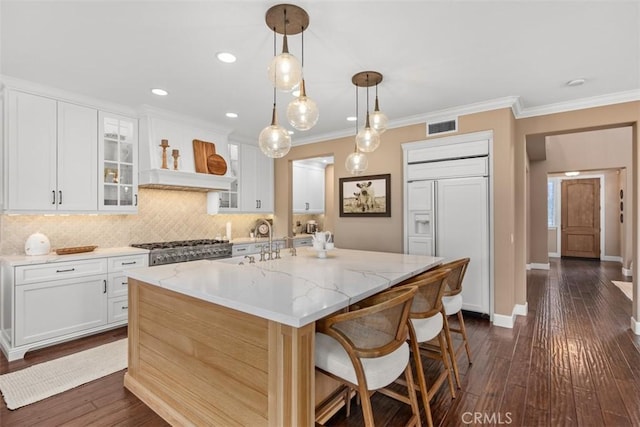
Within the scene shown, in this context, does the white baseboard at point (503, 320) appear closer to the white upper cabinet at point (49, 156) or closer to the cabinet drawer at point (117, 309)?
the cabinet drawer at point (117, 309)

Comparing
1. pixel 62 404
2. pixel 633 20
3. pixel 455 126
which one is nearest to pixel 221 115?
pixel 455 126

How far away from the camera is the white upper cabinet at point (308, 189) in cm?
674

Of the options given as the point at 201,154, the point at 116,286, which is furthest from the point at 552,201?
the point at 116,286

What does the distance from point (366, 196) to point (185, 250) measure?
2754 millimetres

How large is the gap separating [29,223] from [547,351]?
18.4 ft

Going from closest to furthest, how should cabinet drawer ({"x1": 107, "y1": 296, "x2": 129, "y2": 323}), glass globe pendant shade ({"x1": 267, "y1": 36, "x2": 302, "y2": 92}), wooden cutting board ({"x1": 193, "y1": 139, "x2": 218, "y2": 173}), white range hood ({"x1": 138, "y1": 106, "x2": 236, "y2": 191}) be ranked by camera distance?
glass globe pendant shade ({"x1": 267, "y1": 36, "x2": 302, "y2": 92})
cabinet drawer ({"x1": 107, "y1": 296, "x2": 129, "y2": 323})
white range hood ({"x1": 138, "y1": 106, "x2": 236, "y2": 191})
wooden cutting board ({"x1": 193, "y1": 139, "x2": 218, "y2": 173})

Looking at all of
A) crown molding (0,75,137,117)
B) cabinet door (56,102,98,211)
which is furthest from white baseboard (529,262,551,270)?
cabinet door (56,102,98,211)

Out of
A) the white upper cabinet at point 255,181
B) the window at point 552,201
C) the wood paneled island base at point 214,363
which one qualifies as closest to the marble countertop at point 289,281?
the wood paneled island base at point 214,363

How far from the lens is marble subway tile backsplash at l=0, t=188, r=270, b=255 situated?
3445 millimetres

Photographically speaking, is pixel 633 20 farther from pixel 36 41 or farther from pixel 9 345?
pixel 9 345

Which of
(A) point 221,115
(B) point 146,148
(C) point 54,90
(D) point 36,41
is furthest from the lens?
(A) point 221,115

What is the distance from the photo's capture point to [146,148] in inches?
159

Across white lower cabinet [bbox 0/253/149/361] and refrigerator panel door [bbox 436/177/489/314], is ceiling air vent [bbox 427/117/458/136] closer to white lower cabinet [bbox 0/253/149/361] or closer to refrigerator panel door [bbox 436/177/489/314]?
refrigerator panel door [bbox 436/177/489/314]

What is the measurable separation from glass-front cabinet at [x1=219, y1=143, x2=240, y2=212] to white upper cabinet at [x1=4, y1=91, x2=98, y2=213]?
1.85m
